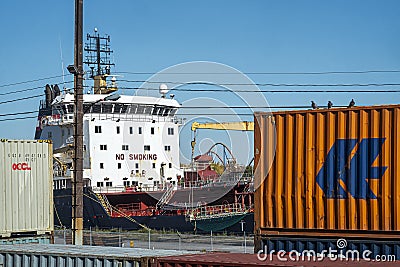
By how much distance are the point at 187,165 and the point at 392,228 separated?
1462 inches

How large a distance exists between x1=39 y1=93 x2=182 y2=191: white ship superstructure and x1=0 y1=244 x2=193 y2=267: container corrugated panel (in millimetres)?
29674

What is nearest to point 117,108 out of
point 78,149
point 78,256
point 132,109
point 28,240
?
point 132,109

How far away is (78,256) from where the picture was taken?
1262cm

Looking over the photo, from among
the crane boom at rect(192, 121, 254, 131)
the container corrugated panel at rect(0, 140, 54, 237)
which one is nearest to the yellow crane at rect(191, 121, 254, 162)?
the crane boom at rect(192, 121, 254, 131)

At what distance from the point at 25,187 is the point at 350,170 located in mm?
10767

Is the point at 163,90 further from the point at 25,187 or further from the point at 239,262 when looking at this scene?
the point at 239,262

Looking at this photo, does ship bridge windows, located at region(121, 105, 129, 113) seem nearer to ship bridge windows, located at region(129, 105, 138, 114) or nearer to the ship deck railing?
ship bridge windows, located at region(129, 105, 138, 114)

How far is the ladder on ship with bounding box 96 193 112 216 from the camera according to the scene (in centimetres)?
4278

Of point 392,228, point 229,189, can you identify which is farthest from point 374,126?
point 229,189

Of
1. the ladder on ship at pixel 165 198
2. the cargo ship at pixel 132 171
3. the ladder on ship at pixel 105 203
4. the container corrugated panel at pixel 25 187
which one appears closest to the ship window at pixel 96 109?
the cargo ship at pixel 132 171

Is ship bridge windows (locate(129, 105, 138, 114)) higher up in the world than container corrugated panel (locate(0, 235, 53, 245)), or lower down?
higher up

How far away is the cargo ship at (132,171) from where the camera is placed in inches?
1672

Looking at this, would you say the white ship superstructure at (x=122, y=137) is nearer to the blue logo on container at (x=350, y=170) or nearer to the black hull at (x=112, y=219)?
the black hull at (x=112, y=219)

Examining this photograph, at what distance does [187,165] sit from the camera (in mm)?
50562
